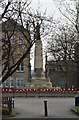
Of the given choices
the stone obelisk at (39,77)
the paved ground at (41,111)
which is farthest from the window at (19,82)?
the paved ground at (41,111)

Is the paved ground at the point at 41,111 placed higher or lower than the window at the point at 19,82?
lower

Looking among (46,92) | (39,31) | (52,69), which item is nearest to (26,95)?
(46,92)

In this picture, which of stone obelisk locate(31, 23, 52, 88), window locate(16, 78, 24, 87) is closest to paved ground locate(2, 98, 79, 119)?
stone obelisk locate(31, 23, 52, 88)

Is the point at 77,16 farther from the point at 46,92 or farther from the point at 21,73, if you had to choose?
the point at 21,73

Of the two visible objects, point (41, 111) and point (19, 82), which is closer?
point (41, 111)

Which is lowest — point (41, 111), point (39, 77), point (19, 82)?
point (41, 111)

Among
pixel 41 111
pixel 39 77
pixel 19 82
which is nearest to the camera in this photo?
pixel 41 111

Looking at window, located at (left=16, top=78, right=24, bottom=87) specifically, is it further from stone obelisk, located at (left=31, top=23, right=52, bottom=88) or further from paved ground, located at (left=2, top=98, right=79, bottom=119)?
paved ground, located at (left=2, top=98, right=79, bottom=119)

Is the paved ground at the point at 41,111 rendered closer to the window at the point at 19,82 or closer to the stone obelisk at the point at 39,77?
the stone obelisk at the point at 39,77

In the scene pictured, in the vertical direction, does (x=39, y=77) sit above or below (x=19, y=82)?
above

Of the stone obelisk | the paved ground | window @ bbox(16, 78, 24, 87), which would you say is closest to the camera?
the paved ground

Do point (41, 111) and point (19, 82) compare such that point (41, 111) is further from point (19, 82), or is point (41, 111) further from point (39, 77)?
point (19, 82)

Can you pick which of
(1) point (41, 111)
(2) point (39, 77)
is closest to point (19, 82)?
(2) point (39, 77)

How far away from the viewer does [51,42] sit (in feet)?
95.5
